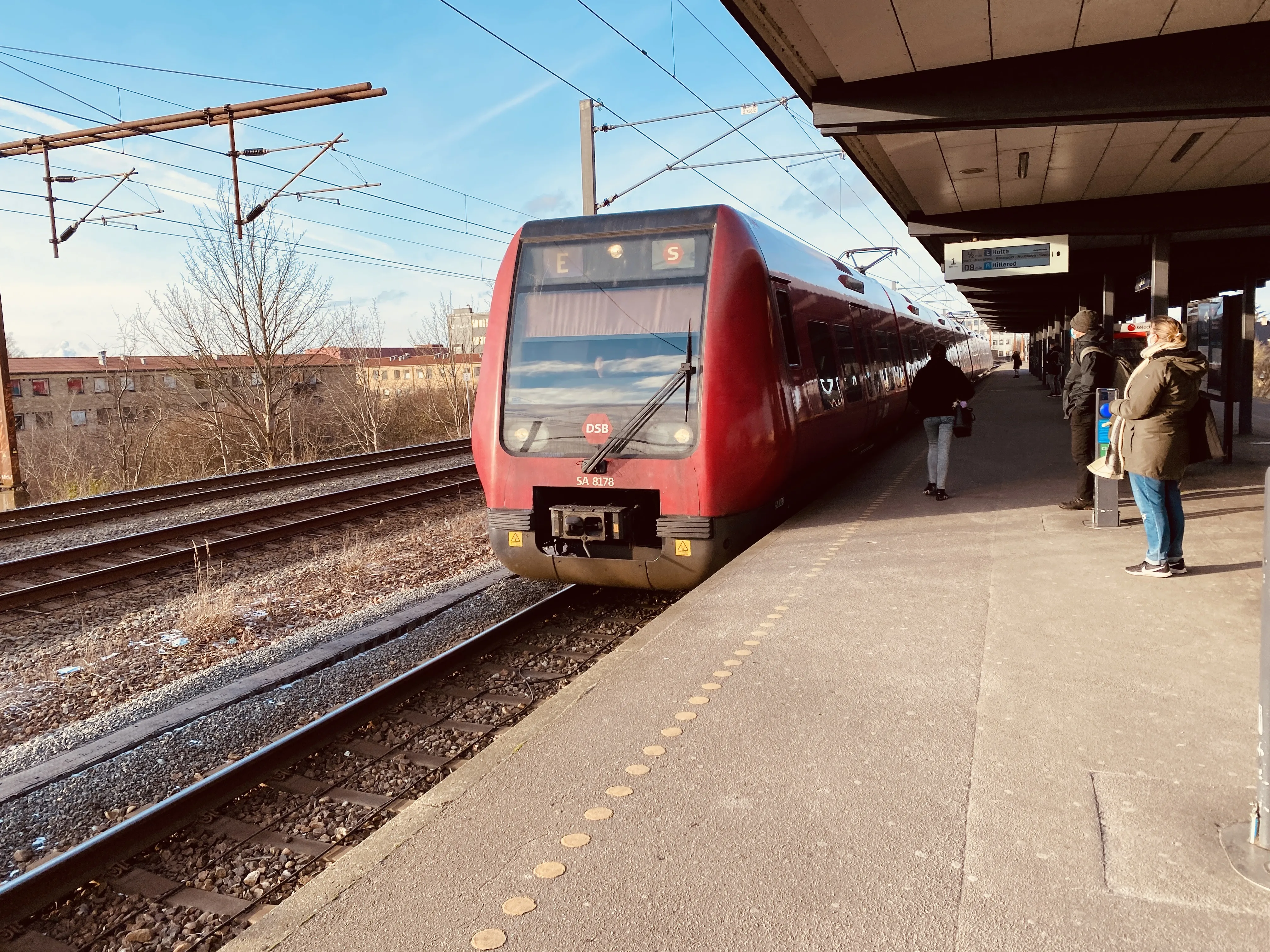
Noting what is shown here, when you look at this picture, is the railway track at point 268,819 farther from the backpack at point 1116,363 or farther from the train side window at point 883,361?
the train side window at point 883,361

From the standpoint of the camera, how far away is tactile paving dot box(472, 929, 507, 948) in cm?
235

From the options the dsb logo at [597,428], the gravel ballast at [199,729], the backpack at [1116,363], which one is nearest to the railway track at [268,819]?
the gravel ballast at [199,729]

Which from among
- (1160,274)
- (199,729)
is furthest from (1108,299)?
(199,729)

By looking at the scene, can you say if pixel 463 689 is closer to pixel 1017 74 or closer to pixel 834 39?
pixel 834 39

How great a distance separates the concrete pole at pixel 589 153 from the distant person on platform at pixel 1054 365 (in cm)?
1291

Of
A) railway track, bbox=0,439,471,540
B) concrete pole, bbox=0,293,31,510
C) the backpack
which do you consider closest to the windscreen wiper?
the backpack

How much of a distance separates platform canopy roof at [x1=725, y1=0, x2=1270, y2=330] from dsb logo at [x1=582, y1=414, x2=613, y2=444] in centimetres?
261

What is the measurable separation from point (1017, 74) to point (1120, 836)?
5.17 meters

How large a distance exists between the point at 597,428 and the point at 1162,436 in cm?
358

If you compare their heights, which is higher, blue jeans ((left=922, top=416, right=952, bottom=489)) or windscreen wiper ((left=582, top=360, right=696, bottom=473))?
windscreen wiper ((left=582, top=360, right=696, bottom=473))

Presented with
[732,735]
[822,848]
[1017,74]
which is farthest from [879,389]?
[822,848]

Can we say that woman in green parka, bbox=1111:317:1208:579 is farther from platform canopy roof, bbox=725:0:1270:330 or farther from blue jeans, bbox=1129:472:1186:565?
platform canopy roof, bbox=725:0:1270:330

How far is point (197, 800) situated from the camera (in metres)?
3.99

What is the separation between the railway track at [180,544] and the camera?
27.5 ft
